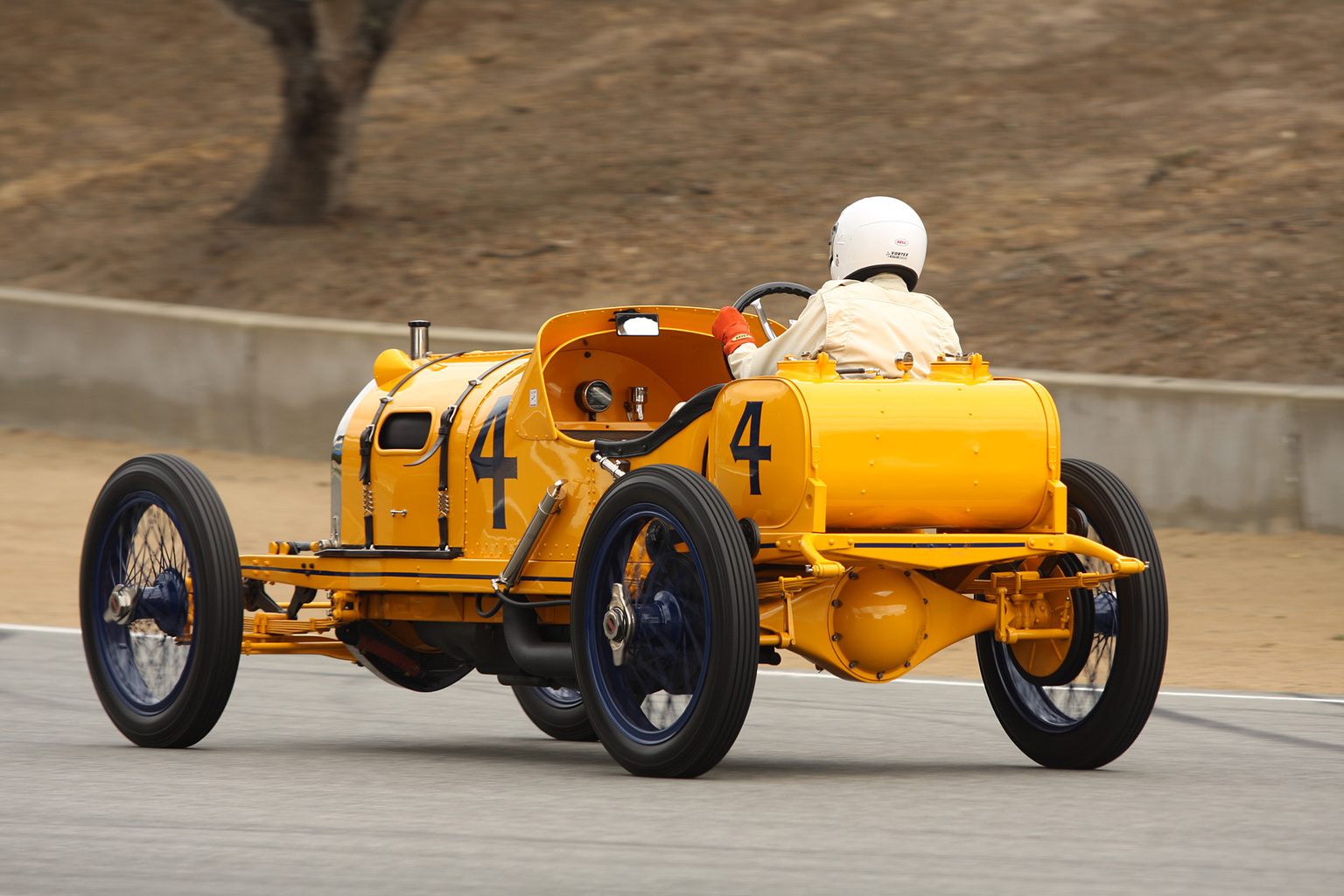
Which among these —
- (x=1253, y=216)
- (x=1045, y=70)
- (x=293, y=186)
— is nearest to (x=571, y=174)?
(x=293, y=186)

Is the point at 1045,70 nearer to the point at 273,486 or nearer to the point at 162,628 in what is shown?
the point at 273,486

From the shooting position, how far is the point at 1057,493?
6.43m

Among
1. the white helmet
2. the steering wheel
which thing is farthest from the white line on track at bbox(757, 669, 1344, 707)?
the white helmet

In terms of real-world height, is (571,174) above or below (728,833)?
above

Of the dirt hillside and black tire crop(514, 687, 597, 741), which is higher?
the dirt hillside

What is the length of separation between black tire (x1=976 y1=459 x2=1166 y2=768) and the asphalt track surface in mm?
134

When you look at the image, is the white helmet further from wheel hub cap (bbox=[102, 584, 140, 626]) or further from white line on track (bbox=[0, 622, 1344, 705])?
wheel hub cap (bbox=[102, 584, 140, 626])

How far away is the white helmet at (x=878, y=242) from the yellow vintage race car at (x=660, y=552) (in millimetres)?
416

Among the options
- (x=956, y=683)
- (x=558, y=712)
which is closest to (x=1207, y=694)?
(x=956, y=683)

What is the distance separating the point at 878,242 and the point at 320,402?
10.6 metres

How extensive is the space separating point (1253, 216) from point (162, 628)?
1285 cm

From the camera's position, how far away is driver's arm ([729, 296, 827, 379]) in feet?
21.6

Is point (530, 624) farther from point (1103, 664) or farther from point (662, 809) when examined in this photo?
point (1103, 664)

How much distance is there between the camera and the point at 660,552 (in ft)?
20.4
